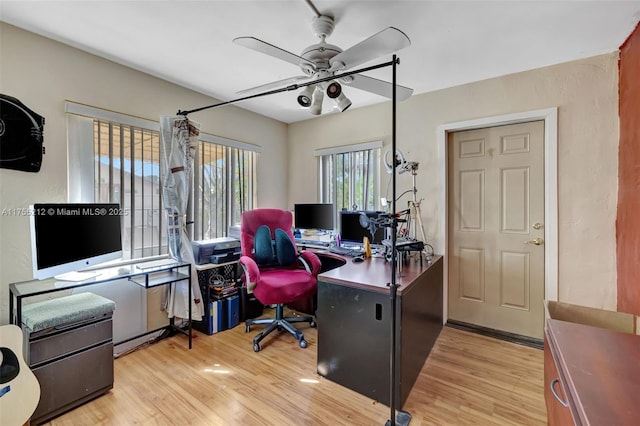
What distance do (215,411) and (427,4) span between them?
2.74 meters

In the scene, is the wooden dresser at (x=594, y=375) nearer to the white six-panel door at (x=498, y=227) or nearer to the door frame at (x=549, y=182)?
the door frame at (x=549, y=182)

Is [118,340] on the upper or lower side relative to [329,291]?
lower

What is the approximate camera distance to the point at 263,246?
2.80m

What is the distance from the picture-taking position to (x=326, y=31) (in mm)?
1817

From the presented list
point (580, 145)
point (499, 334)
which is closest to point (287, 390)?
point (499, 334)

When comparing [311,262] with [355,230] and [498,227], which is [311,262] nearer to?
[355,230]

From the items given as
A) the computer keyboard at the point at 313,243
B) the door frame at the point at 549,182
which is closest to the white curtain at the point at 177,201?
the computer keyboard at the point at 313,243

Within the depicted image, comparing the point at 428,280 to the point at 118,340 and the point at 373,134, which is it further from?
the point at 118,340

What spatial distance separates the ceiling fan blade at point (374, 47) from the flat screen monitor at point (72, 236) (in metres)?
1.96

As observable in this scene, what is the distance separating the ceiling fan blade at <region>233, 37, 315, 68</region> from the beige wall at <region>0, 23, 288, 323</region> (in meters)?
1.61

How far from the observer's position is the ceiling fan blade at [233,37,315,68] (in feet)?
4.80

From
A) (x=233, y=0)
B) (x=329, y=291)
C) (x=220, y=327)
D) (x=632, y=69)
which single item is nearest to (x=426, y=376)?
(x=329, y=291)

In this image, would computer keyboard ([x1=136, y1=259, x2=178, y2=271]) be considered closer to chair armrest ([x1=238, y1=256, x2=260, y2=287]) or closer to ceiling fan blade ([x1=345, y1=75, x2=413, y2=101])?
chair armrest ([x1=238, y1=256, x2=260, y2=287])

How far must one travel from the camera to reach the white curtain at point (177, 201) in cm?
259
